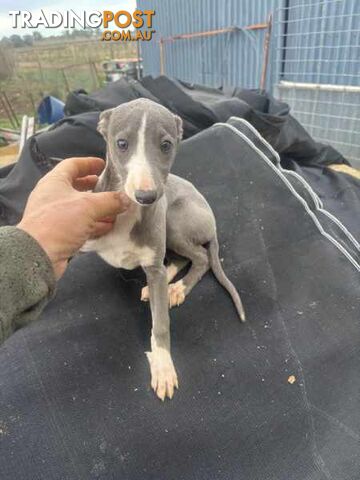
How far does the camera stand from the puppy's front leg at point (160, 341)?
4.50ft

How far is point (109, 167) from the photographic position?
149 cm

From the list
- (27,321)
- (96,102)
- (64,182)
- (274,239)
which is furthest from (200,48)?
(27,321)

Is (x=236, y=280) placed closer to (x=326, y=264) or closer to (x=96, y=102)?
(x=326, y=264)

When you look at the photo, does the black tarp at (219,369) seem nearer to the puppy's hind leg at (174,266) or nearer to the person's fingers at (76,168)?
the puppy's hind leg at (174,266)

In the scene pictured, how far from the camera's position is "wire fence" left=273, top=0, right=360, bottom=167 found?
15.1 ft

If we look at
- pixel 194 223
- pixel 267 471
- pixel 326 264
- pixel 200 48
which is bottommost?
pixel 267 471

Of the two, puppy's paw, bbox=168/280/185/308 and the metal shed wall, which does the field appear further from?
puppy's paw, bbox=168/280/185/308

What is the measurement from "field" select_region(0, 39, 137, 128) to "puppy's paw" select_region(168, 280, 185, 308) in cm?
663

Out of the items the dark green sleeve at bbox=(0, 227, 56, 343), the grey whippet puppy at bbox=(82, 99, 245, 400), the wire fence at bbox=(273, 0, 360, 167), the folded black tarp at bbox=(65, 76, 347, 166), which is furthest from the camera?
the wire fence at bbox=(273, 0, 360, 167)

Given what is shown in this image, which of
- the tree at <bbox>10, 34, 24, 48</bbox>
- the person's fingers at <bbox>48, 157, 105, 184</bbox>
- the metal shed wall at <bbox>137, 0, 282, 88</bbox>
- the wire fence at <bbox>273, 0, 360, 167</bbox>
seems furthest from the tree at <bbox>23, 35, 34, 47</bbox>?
the person's fingers at <bbox>48, 157, 105, 184</bbox>

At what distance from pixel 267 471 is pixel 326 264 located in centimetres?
109

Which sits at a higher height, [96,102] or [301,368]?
[96,102]

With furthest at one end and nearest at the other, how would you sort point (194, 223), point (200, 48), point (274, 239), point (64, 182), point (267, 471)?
point (200, 48) → point (274, 239) → point (194, 223) → point (64, 182) → point (267, 471)

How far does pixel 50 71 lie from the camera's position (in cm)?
803
